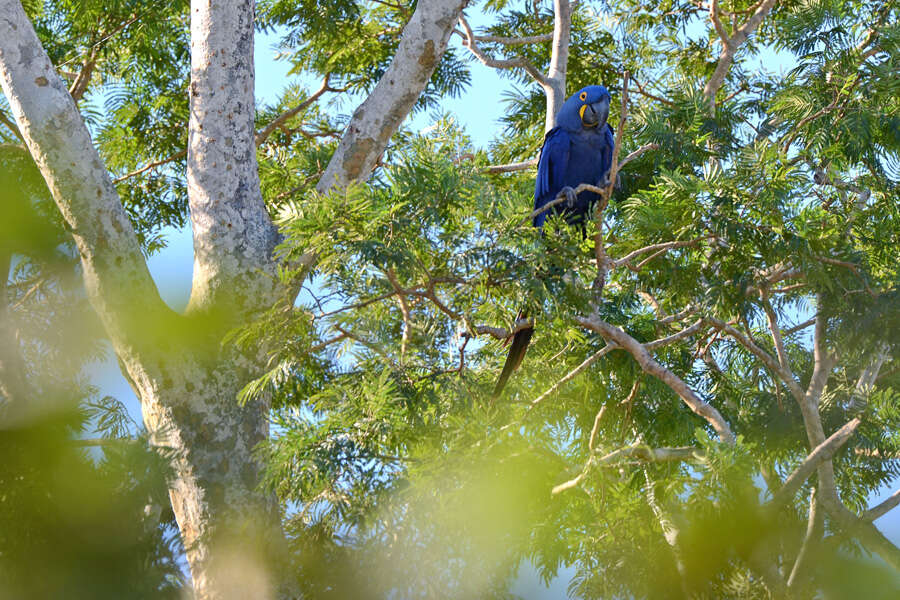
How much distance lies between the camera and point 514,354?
2.46 m

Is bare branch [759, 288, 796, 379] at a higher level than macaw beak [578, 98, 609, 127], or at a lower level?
lower

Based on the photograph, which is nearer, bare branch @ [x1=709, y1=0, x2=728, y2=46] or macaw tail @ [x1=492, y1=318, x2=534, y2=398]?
macaw tail @ [x1=492, y1=318, x2=534, y2=398]

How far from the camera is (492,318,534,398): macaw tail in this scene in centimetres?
242

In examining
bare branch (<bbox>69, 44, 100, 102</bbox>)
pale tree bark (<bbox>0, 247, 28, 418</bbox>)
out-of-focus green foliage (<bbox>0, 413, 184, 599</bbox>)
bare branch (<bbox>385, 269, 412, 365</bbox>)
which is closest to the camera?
out-of-focus green foliage (<bbox>0, 413, 184, 599</bbox>)

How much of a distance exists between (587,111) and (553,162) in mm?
267

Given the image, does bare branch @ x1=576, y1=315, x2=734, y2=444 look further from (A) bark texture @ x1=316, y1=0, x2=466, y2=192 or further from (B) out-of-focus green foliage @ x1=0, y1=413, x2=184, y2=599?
(B) out-of-focus green foliage @ x1=0, y1=413, x2=184, y2=599

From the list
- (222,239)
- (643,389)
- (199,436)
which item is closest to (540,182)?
(643,389)

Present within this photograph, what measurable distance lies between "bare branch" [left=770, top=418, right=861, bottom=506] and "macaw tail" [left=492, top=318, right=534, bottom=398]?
846 millimetres

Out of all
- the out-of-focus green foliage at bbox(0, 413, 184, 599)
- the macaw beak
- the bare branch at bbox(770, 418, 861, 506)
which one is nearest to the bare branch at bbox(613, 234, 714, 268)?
the bare branch at bbox(770, 418, 861, 506)

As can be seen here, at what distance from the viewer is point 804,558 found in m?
2.36

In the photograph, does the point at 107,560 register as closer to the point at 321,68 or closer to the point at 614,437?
the point at 614,437

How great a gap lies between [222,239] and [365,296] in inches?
43.3

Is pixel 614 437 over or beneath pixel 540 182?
beneath

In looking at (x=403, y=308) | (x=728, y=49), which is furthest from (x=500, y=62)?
(x=403, y=308)
